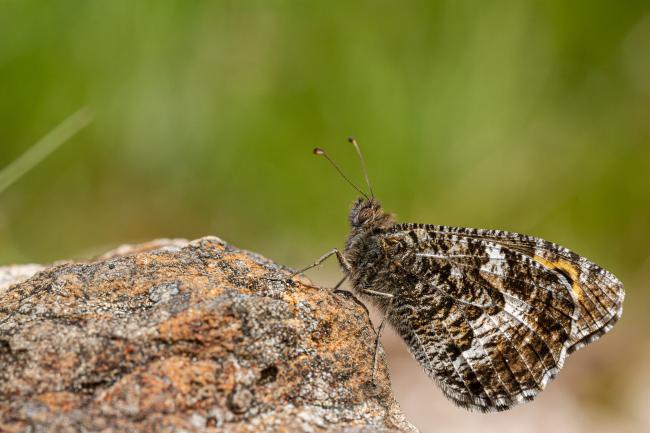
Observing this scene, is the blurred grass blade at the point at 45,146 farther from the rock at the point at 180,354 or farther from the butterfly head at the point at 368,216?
the butterfly head at the point at 368,216

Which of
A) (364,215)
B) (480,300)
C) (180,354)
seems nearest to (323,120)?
(364,215)

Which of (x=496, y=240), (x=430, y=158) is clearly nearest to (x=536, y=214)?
(x=430, y=158)

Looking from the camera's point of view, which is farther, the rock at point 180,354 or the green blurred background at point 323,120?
the green blurred background at point 323,120

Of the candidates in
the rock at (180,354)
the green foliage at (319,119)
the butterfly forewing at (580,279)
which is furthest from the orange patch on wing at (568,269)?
the green foliage at (319,119)

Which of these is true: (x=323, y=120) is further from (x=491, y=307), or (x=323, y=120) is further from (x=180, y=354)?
(x=180, y=354)

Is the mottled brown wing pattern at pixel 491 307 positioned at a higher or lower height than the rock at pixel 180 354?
higher

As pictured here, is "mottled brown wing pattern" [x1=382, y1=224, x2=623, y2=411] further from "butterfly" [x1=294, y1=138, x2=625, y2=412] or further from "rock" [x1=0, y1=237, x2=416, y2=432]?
"rock" [x1=0, y1=237, x2=416, y2=432]
